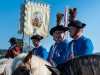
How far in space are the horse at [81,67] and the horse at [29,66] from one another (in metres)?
0.97

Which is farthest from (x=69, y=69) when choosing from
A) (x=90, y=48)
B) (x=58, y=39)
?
(x=58, y=39)

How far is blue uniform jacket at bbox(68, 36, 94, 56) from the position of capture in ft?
16.4

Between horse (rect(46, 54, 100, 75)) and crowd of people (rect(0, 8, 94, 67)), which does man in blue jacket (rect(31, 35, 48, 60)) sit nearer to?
crowd of people (rect(0, 8, 94, 67))

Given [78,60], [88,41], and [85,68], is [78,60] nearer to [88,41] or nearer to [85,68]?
[85,68]

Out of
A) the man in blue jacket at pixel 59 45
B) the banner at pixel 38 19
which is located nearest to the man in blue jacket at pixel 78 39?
the man in blue jacket at pixel 59 45

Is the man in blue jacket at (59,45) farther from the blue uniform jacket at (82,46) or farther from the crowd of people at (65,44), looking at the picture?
the blue uniform jacket at (82,46)

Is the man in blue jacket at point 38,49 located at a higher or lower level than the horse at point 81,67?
lower

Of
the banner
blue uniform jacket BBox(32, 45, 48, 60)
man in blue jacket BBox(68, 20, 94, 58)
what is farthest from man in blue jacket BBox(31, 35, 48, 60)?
the banner

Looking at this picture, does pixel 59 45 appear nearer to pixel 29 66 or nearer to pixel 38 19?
pixel 29 66

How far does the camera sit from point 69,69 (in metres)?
2.52

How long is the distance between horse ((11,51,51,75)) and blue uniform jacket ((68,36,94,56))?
1.51 metres

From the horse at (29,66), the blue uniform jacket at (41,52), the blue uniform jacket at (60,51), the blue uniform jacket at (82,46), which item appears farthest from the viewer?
the blue uniform jacket at (41,52)

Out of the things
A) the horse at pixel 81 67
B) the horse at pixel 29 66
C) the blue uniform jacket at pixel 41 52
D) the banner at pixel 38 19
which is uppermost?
the banner at pixel 38 19

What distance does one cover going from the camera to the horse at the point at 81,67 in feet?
8.04
